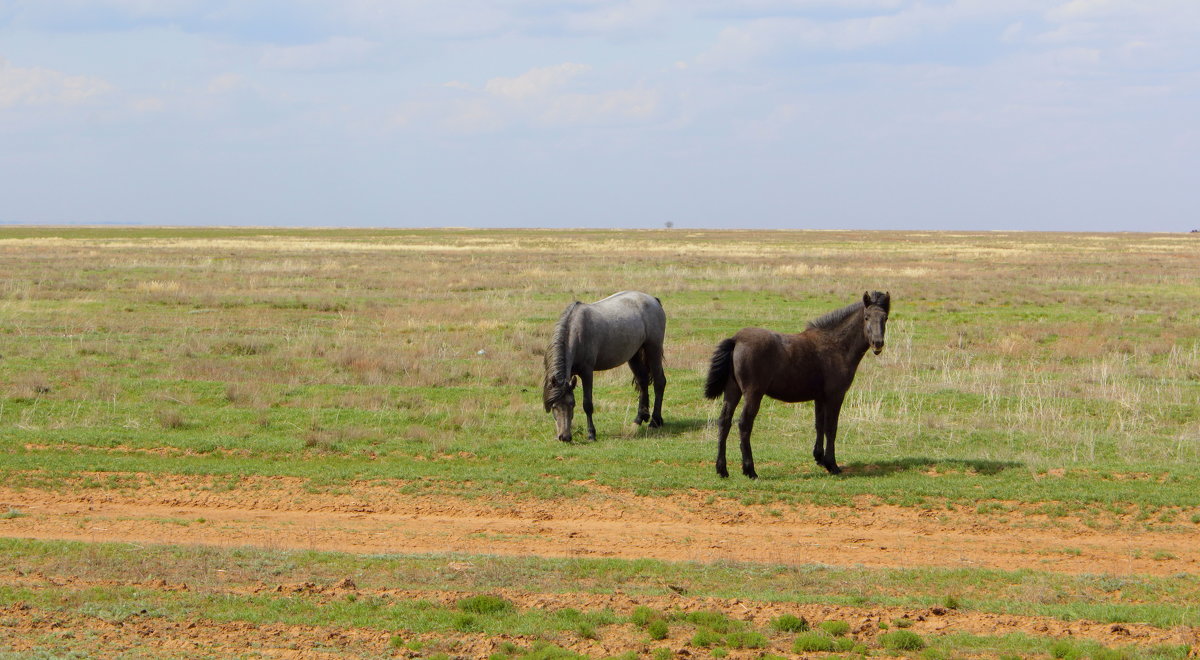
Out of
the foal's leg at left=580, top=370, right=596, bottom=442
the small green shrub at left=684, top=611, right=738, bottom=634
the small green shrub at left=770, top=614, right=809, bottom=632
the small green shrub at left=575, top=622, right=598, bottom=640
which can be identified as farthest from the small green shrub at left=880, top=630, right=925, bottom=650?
the foal's leg at left=580, top=370, right=596, bottom=442

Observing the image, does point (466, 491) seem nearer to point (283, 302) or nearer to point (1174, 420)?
point (1174, 420)

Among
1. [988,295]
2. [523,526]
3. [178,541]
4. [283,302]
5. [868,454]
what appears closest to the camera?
[178,541]

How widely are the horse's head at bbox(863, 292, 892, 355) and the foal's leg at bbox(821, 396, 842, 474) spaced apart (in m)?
0.86

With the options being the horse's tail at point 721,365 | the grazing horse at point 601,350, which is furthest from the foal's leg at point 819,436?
the grazing horse at point 601,350

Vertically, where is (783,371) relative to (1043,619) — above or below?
above

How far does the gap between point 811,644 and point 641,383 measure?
9931mm

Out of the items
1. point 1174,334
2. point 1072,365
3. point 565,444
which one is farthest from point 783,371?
point 1174,334

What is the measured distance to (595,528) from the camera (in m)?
10.8

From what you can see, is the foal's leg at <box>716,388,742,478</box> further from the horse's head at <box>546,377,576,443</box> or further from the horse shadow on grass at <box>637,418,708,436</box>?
the horse shadow on grass at <box>637,418,708,436</box>

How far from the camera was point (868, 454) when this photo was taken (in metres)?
14.2

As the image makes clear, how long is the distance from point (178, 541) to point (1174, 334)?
1023 inches

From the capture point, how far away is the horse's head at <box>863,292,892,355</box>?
12.5 meters

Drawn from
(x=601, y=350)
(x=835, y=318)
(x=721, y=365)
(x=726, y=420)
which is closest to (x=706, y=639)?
(x=726, y=420)

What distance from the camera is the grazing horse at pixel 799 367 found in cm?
1259
